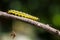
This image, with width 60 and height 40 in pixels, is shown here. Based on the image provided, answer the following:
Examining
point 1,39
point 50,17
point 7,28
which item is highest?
point 50,17

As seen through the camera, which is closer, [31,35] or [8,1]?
[8,1]

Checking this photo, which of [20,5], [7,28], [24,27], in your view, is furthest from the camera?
[24,27]

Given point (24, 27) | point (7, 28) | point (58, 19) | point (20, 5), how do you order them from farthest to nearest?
point (24, 27) < point (7, 28) < point (20, 5) < point (58, 19)

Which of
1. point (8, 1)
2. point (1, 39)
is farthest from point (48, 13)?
point (1, 39)

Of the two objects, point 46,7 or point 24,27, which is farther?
point 24,27

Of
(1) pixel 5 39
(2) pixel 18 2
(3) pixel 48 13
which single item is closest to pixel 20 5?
(2) pixel 18 2

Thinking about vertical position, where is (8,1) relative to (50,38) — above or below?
above

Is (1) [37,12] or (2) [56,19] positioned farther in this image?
(1) [37,12]

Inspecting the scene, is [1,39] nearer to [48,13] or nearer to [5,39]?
[5,39]

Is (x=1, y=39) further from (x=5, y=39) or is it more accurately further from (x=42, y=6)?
(x=42, y=6)
